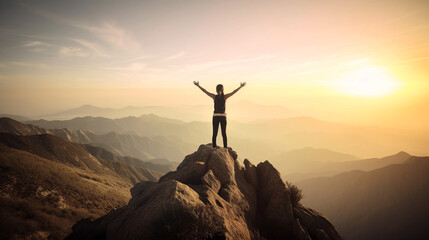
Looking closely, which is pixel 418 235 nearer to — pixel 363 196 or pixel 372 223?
pixel 372 223

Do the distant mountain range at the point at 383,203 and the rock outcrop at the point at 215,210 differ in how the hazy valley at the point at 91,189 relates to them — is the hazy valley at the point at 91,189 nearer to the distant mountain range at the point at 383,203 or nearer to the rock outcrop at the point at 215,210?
the distant mountain range at the point at 383,203

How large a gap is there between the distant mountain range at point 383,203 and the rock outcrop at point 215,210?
55764 millimetres

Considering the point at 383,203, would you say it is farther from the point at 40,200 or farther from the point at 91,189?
the point at 40,200

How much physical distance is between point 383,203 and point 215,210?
3398 inches

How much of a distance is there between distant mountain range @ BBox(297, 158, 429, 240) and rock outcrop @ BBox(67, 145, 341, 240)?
55.8 metres

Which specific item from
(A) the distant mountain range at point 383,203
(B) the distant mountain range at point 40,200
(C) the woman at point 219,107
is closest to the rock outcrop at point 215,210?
(C) the woman at point 219,107

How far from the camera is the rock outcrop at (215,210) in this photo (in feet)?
16.4

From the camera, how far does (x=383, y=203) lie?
6519 centimetres

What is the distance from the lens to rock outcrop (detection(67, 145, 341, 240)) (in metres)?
5.00

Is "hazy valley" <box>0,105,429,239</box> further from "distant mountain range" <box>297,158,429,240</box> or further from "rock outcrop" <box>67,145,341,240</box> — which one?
"rock outcrop" <box>67,145,341,240</box>

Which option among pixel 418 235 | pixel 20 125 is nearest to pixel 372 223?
pixel 418 235

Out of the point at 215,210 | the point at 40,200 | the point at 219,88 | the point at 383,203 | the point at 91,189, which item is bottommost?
the point at 383,203

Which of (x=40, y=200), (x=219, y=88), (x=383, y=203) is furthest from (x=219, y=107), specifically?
(x=383, y=203)

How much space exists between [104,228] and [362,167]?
161 metres
